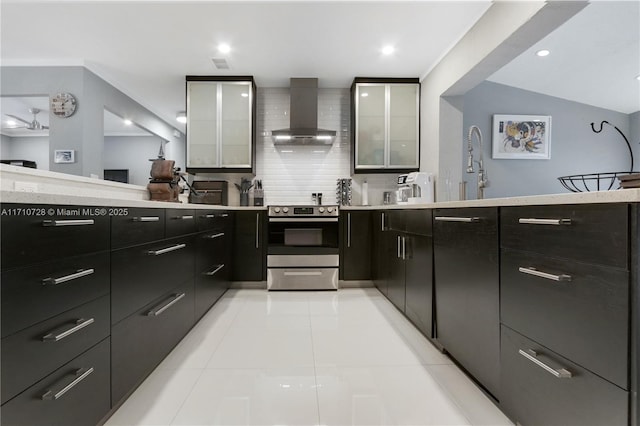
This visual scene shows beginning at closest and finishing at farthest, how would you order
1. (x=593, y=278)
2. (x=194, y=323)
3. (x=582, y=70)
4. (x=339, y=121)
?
1. (x=593, y=278)
2. (x=194, y=323)
3. (x=582, y=70)
4. (x=339, y=121)

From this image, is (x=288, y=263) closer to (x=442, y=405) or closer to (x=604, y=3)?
(x=442, y=405)

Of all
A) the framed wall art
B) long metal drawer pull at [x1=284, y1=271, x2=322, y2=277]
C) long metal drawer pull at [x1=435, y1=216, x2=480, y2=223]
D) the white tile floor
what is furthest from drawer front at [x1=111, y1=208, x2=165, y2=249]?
A: the framed wall art

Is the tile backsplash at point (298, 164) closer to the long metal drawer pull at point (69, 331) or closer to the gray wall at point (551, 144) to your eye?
the gray wall at point (551, 144)

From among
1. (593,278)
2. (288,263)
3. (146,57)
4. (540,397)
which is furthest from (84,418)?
(146,57)

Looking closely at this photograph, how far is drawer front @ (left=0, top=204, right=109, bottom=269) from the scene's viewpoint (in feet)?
2.46

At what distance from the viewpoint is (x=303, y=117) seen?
371cm

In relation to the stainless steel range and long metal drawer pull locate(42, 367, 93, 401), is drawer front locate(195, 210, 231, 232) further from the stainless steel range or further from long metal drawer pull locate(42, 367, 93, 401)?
long metal drawer pull locate(42, 367, 93, 401)

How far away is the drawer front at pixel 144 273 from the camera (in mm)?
1202

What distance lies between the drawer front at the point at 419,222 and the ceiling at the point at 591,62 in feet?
8.62

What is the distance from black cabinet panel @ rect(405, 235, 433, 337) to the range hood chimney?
6.51 ft

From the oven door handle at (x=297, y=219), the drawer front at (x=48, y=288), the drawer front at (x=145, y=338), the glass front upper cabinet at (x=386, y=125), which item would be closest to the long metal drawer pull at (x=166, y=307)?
the drawer front at (x=145, y=338)

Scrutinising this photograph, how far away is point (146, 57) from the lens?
3.23 metres

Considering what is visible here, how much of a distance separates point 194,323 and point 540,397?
6.91ft

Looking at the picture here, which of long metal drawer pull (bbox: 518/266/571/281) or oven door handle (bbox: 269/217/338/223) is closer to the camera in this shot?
long metal drawer pull (bbox: 518/266/571/281)
